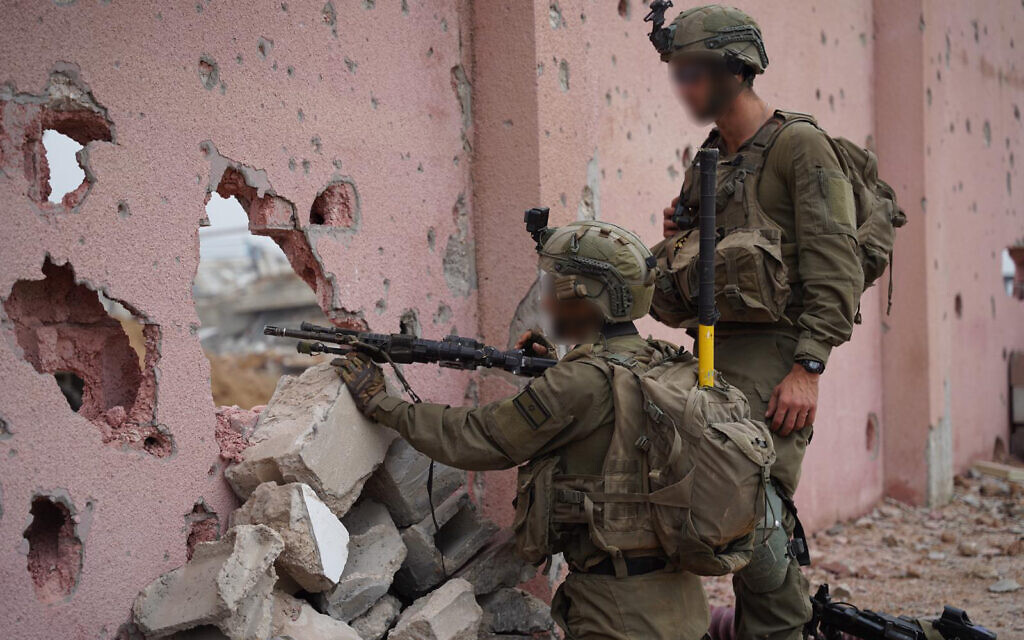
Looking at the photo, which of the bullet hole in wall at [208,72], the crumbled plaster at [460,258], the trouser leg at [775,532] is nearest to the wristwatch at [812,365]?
the trouser leg at [775,532]

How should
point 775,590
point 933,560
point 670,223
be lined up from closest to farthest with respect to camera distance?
point 775,590, point 670,223, point 933,560

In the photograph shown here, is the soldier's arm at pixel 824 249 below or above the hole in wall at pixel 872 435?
above

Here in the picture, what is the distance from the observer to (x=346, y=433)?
276 cm

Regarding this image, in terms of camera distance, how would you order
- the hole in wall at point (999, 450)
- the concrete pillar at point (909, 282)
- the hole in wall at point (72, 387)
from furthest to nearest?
the hole in wall at point (72, 387)
the hole in wall at point (999, 450)
the concrete pillar at point (909, 282)

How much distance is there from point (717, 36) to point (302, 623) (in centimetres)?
196

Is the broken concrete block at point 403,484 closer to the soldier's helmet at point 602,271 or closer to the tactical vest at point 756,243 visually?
the soldier's helmet at point 602,271

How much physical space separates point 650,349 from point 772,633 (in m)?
0.97

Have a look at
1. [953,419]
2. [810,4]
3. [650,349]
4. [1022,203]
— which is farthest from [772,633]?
[1022,203]

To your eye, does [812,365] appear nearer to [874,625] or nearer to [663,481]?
[663,481]

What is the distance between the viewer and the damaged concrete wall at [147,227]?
231cm

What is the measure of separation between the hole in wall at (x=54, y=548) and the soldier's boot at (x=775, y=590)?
1.75 m

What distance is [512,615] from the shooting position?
3092mm

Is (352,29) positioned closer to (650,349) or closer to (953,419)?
(650,349)

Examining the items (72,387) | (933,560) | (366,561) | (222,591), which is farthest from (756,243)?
(72,387)
